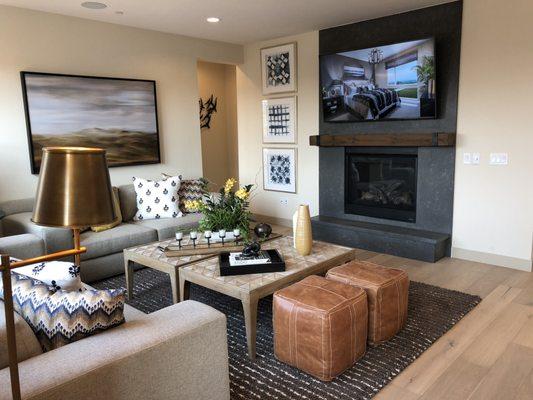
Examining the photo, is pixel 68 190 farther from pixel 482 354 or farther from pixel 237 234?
pixel 482 354

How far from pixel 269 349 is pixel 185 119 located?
368 centimetres

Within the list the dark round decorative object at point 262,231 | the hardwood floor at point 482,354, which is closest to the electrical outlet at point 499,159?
the hardwood floor at point 482,354

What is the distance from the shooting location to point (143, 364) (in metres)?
1.51

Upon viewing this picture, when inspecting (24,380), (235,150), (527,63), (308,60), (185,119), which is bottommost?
(24,380)

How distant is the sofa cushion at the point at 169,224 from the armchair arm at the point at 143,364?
8.18ft

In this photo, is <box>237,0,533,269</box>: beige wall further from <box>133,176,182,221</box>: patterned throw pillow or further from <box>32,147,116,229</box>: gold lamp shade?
<box>32,147,116,229</box>: gold lamp shade

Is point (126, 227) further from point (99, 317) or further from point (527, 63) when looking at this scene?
point (527, 63)

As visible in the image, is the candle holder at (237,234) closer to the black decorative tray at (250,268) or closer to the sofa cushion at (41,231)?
the black decorative tray at (250,268)

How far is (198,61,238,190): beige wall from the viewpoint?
7301 millimetres

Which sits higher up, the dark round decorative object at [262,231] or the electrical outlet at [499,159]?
the electrical outlet at [499,159]

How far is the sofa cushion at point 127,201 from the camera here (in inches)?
180

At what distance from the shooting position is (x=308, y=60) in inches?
213

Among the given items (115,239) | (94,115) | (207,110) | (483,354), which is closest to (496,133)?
(483,354)

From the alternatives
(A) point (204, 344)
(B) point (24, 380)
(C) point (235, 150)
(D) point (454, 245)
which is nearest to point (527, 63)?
(D) point (454, 245)
